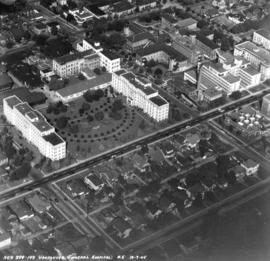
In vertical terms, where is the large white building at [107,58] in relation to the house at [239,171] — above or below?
above

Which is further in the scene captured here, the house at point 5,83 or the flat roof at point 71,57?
the flat roof at point 71,57

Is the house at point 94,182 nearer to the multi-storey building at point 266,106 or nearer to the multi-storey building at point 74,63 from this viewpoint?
the multi-storey building at point 74,63

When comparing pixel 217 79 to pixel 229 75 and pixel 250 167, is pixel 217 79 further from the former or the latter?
pixel 250 167

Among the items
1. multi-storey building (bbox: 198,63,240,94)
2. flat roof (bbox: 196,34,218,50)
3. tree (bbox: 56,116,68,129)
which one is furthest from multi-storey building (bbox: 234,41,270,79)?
tree (bbox: 56,116,68,129)

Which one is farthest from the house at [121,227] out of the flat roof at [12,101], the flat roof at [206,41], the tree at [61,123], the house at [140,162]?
the flat roof at [206,41]

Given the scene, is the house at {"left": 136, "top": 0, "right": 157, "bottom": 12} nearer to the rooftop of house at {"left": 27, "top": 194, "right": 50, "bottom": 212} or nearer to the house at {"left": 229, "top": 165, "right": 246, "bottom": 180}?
the house at {"left": 229, "top": 165, "right": 246, "bottom": 180}

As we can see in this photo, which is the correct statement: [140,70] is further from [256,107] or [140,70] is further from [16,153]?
[16,153]
